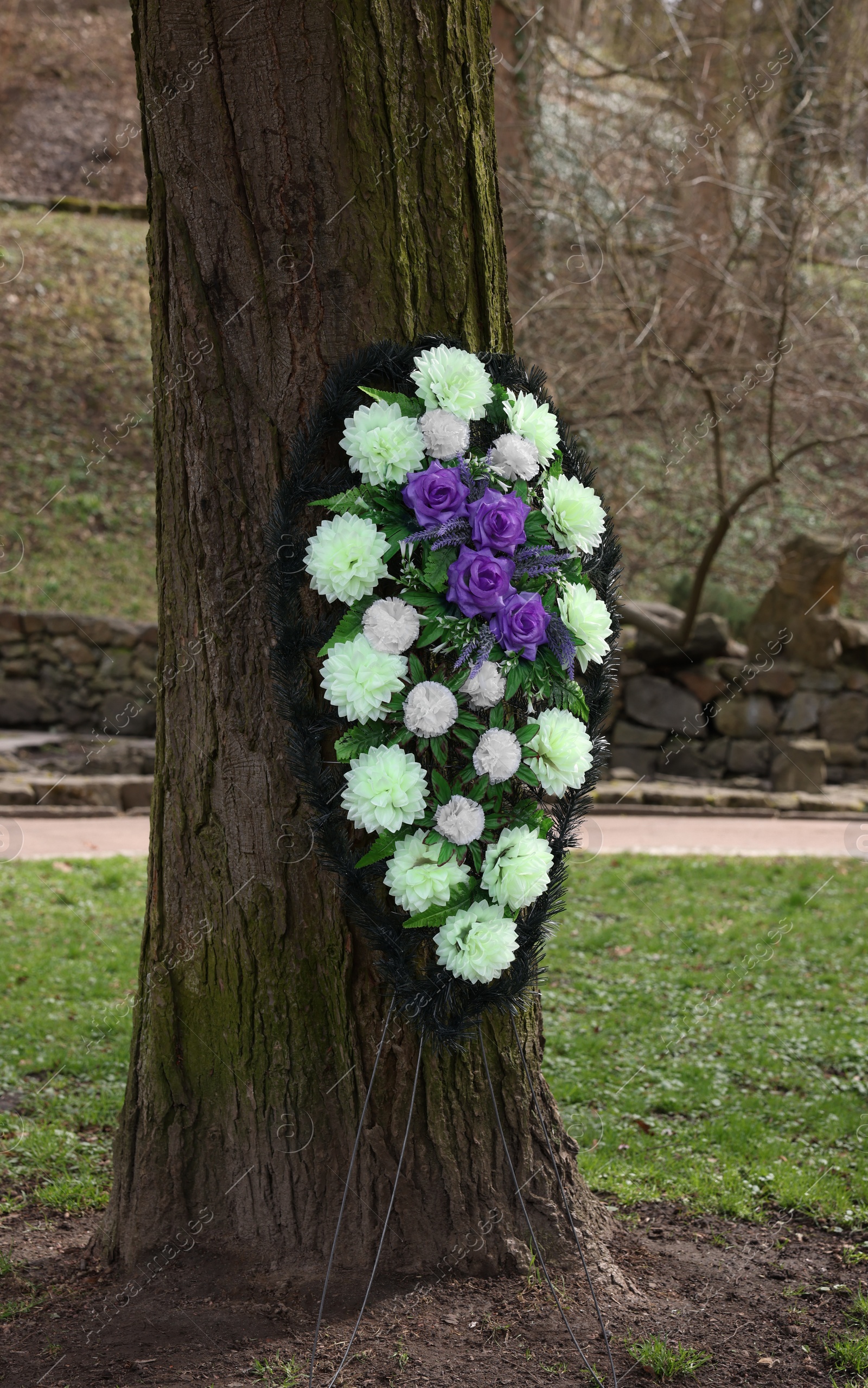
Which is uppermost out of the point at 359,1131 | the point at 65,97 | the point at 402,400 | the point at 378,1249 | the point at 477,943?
the point at 65,97

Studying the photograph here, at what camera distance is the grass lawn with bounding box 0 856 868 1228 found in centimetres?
344

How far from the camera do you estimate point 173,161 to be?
2453mm

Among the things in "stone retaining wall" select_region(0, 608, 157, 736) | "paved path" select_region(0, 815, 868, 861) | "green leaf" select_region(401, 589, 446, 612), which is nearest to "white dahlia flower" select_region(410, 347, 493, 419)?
"green leaf" select_region(401, 589, 446, 612)

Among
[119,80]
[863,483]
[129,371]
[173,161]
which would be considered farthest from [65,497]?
[173,161]

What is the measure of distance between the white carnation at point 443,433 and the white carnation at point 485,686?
0.45 m

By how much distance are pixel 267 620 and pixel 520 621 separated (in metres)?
0.56

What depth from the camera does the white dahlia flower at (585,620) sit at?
2541 millimetres

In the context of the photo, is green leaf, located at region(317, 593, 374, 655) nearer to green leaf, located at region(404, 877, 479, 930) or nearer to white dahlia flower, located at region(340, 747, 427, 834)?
white dahlia flower, located at region(340, 747, 427, 834)

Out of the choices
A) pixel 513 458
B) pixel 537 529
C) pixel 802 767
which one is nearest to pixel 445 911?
pixel 537 529

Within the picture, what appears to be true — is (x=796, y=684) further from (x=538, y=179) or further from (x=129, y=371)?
(x=129, y=371)

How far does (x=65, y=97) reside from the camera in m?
20.7

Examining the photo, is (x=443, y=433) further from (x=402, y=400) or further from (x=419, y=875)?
(x=419, y=875)

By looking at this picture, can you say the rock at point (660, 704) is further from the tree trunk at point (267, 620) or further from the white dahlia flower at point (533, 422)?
the white dahlia flower at point (533, 422)

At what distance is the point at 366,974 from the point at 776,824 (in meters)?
7.43
